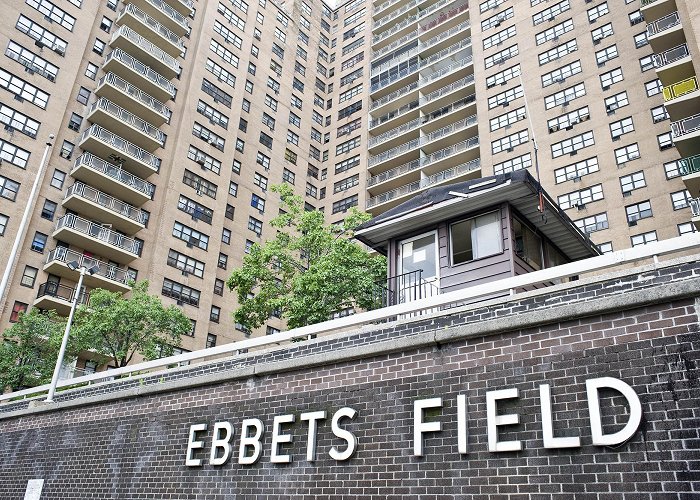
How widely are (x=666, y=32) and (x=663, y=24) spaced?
3.52 feet

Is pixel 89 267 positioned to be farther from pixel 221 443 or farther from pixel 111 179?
pixel 221 443

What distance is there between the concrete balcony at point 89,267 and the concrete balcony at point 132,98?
1337cm

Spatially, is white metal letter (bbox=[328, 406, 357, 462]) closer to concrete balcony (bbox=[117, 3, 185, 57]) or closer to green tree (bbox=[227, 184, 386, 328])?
green tree (bbox=[227, 184, 386, 328])

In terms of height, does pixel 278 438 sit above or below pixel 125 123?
below

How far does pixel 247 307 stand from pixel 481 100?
33167mm

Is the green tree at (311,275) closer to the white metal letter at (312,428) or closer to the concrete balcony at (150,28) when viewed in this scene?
the white metal letter at (312,428)

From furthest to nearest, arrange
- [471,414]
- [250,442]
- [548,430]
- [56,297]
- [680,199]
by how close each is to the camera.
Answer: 1. [56,297]
2. [680,199]
3. [250,442]
4. [471,414]
5. [548,430]

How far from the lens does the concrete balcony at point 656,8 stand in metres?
39.7

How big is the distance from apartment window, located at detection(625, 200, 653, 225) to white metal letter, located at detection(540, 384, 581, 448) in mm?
33424

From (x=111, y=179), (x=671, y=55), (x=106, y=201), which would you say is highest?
(x=671, y=55)

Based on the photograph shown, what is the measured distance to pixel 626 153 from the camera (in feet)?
131

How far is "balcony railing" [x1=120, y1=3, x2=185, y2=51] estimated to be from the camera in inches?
1908

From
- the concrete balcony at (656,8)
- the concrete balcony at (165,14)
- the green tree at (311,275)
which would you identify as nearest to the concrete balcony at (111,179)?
the concrete balcony at (165,14)

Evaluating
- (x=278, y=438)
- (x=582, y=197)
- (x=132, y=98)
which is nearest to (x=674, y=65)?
(x=582, y=197)
